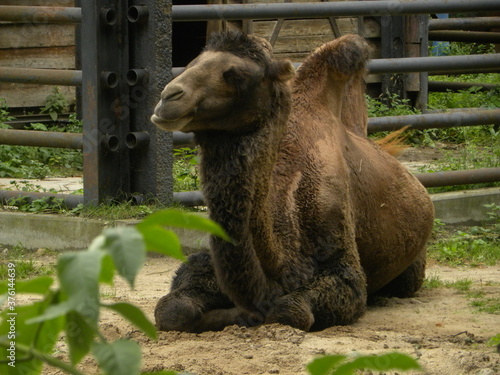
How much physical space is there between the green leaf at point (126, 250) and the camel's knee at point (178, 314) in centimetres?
360

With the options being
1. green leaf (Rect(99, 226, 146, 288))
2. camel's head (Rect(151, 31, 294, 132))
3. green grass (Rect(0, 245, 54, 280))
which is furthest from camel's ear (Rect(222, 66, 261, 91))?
green leaf (Rect(99, 226, 146, 288))

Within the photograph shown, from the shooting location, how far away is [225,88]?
168 inches

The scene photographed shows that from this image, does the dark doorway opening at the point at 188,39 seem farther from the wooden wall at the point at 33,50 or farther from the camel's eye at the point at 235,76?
the camel's eye at the point at 235,76

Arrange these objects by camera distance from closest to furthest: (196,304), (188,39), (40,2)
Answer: (196,304) < (40,2) < (188,39)

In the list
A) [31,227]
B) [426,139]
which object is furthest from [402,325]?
[426,139]

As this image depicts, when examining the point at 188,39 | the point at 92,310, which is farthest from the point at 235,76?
the point at 188,39

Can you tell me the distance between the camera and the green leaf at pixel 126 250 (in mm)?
854

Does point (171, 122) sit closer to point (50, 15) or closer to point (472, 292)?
point (472, 292)

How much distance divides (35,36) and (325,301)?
849 cm

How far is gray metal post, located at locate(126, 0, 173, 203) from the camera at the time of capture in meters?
6.68

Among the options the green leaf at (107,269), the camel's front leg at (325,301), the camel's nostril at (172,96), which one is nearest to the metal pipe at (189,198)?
the camel's front leg at (325,301)

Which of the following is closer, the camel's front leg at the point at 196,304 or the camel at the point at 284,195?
the camel at the point at 284,195

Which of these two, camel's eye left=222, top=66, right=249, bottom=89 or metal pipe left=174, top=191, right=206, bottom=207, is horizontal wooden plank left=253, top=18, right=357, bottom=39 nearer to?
metal pipe left=174, top=191, right=206, bottom=207

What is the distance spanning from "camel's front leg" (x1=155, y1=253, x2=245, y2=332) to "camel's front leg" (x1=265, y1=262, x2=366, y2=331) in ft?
0.82
